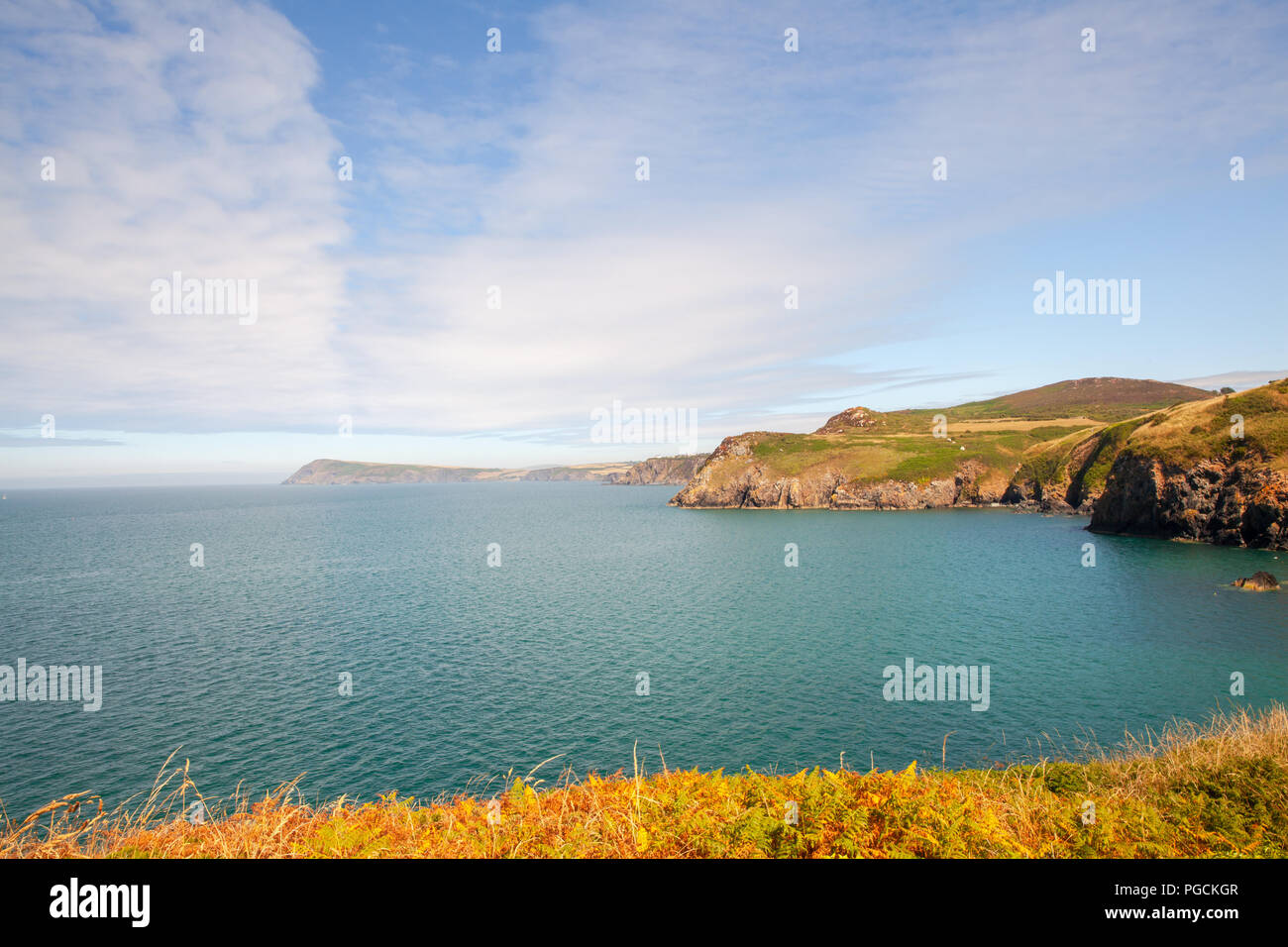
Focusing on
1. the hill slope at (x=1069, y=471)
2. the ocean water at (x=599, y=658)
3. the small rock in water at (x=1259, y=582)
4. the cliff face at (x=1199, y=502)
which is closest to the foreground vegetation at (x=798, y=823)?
the ocean water at (x=599, y=658)

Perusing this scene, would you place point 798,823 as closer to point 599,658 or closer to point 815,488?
point 599,658

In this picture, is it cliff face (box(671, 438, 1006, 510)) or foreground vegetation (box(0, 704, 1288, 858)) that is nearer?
foreground vegetation (box(0, 704, 1288, 858))

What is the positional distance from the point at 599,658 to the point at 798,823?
109ft

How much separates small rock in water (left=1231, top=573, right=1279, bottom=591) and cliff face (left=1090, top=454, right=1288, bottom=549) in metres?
27.5

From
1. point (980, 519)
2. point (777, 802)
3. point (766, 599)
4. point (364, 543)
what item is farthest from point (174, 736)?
point (980, 519)

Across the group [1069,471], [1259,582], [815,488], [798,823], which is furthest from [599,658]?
[1069,471]

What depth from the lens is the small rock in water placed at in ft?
184

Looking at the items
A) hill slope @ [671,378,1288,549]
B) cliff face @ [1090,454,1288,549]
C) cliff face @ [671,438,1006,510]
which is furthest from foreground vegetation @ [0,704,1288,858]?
cliff face @ [671,438,1006,510]

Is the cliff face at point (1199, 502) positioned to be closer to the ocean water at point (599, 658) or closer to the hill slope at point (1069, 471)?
the hill slope at point (1069, 471)

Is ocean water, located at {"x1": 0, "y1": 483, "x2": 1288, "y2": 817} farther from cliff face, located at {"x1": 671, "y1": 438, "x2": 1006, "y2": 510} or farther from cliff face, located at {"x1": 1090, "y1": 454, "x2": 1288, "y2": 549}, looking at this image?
cliff face, located at {"x1": 671, "y1": 438, "x2": 1006, "y2": 510}

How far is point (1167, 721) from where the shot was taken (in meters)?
30.2
